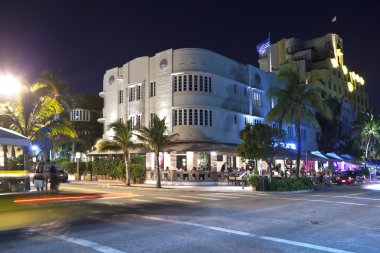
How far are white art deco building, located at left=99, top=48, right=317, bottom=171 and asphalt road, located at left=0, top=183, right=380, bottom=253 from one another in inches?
710

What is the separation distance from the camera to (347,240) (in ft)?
31.6

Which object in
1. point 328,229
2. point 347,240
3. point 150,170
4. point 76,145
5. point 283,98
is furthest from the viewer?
point 76,145

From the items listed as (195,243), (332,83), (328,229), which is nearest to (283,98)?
(328,229)

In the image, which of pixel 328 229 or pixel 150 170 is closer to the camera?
pixel 328 229

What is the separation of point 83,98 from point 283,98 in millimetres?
30478

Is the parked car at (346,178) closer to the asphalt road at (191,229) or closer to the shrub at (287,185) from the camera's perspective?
the shrub at (287,185)

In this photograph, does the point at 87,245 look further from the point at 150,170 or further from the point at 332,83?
the point at 332,83

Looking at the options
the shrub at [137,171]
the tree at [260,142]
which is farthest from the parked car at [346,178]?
the shrub at [137,171]

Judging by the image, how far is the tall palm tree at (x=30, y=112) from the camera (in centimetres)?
2302

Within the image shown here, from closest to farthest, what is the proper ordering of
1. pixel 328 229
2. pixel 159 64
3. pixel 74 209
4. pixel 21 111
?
pixel 328 229
pixel 74 209
pixel 21 111
pixel 159 64

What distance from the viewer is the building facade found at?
68.9m

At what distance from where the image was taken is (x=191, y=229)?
10789 millimetres

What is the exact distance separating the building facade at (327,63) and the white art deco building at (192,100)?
2933 centimetres

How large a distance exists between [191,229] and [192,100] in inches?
1025
